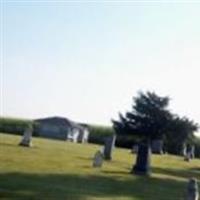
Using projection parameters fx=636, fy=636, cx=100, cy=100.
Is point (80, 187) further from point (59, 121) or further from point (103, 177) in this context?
point (59, 121)

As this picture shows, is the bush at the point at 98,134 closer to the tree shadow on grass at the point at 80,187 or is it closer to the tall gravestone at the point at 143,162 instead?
the tall gravestone at the point at 143,162

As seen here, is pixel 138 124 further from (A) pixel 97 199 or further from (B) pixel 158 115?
(A) pixel 97 199

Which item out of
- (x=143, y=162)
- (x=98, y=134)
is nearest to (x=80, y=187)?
(x=143, y=162)

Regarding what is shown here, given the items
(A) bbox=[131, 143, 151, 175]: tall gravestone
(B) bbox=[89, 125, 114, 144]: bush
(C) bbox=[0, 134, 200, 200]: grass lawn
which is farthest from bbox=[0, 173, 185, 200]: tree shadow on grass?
(B) bbox=[89, 125, 114, 144]: bush

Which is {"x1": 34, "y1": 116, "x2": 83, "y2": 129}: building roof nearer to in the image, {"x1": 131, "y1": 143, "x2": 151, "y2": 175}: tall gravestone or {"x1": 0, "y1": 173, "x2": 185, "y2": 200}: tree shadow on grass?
{"x1": 131, "y1": 143, "x2": 151, "y2": 175}: tall gravestone

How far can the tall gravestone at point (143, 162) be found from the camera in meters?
31.6

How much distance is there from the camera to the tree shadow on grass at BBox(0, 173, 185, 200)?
64.2ft

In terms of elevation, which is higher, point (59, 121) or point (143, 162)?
point (59, 121)

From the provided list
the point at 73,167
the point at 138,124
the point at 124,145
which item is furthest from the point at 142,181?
the point at 124,145

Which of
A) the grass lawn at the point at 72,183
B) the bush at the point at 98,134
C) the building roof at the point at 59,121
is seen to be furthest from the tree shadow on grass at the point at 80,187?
the bush at the point at 98,134

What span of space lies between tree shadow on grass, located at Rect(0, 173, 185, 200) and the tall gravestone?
2.97 m

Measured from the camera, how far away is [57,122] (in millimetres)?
88125

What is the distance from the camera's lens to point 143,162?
1254 inches

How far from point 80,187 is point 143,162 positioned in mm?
9907
